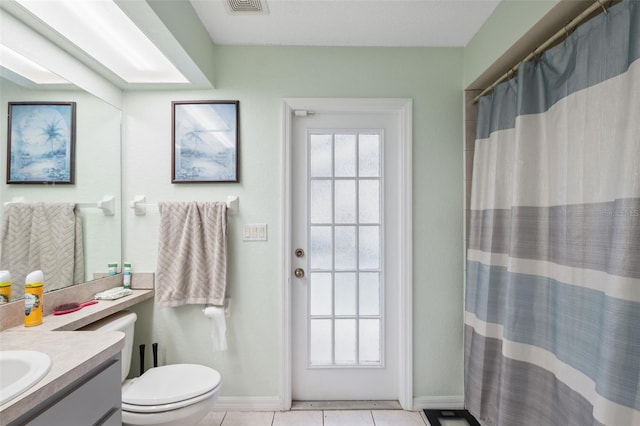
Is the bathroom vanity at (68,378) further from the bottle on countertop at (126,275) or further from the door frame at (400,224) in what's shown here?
the door frame at (400,224)

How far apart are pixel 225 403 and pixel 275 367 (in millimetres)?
394

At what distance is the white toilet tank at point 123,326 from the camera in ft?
5.20

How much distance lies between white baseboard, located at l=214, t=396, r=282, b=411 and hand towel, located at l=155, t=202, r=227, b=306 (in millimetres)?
659

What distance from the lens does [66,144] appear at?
160cm

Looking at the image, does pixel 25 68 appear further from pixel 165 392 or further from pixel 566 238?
pixel 566 238

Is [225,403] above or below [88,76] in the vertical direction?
below

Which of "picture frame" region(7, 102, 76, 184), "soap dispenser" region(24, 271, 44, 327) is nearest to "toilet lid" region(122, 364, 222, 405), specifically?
"soap dispenser" region(24, 271, 44, 327)

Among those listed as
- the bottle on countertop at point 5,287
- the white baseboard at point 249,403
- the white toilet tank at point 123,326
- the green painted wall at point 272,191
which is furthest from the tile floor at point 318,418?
the bottle on countertop at point 5,287

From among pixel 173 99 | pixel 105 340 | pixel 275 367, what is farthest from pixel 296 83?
pixel 275 367

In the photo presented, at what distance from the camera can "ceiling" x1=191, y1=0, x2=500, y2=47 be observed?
5.41ft

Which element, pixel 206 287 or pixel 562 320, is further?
pixel 206 287

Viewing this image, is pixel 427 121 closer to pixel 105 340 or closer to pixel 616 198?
pixel 616 198

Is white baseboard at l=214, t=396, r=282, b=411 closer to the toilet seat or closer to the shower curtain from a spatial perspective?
the toilet seat

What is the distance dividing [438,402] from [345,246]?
3.89 ft
